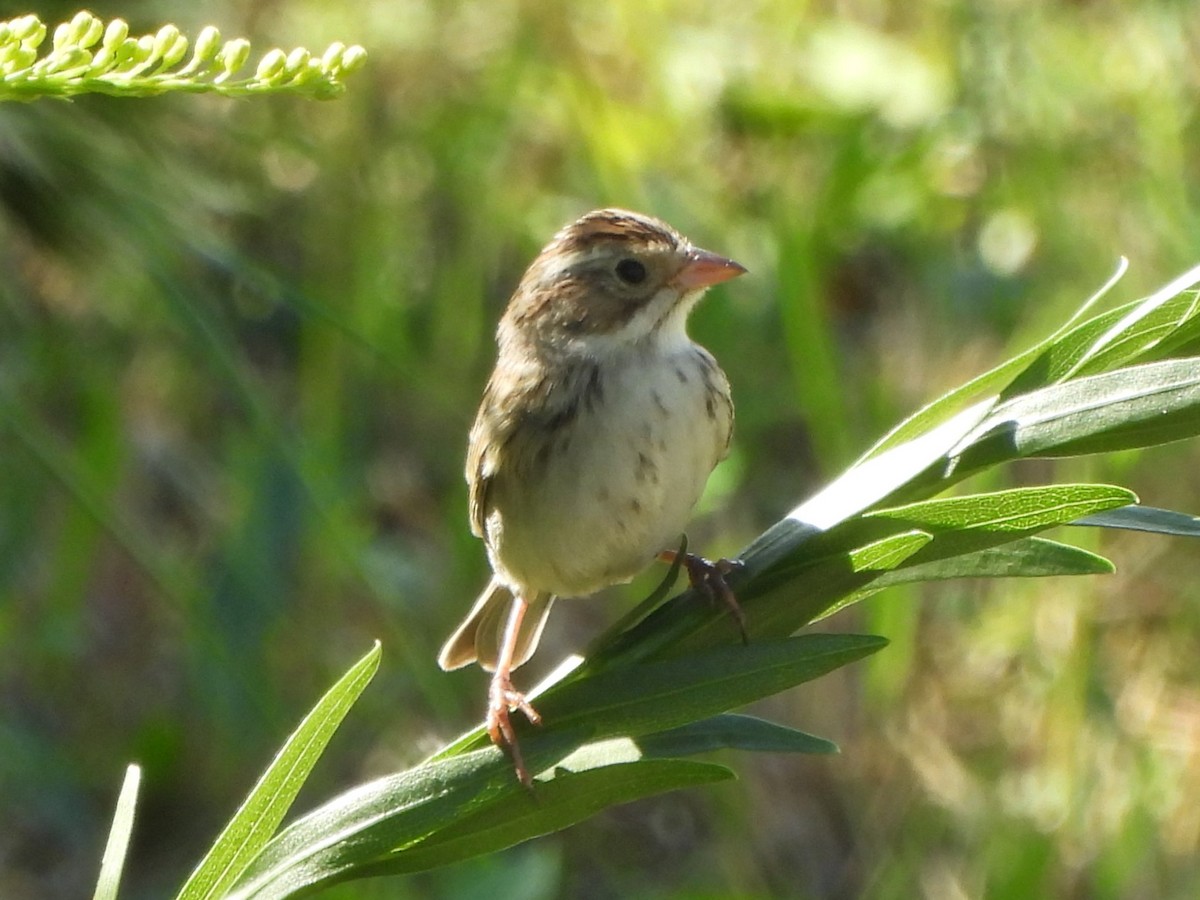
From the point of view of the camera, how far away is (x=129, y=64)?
111cm

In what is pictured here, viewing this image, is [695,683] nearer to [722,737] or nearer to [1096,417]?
[722,737]

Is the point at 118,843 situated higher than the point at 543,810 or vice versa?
the point at 118,843

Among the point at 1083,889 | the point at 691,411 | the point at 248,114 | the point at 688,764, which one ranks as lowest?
the point at 1083,889

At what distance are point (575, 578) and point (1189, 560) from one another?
2.96 m

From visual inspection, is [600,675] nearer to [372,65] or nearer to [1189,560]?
[1189,560]

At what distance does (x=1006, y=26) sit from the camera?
546cm

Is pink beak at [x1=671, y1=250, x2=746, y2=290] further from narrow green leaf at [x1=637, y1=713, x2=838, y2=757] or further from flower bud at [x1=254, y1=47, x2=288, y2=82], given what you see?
flower bud at [x1=254, y1=47, x2=288, y2=82]

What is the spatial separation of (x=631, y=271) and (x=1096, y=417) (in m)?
1.76

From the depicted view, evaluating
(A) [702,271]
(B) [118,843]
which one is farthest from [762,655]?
(A) [702,271]

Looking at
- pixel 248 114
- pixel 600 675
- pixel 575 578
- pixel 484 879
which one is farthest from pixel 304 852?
pixel 248 114

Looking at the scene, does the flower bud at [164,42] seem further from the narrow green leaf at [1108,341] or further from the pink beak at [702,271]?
the pink beak at [702,271]

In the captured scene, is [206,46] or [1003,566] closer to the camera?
[206,46]

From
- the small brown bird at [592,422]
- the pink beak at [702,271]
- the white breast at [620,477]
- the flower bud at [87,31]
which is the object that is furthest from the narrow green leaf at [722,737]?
the pink beak at [702,271]

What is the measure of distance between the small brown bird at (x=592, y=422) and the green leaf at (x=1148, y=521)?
3.56 ft
